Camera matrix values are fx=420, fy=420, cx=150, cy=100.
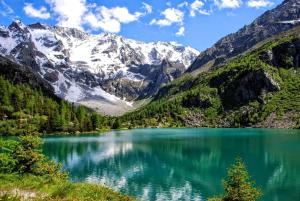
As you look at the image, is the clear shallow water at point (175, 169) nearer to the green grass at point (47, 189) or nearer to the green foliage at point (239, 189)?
the green foliage at point (239, 189)

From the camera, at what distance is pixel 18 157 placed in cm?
4375

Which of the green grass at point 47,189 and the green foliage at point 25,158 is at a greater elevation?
the green foliage at point 25,158

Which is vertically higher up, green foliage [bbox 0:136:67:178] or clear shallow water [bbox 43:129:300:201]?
green foliage [bbox 0:136:67:178]

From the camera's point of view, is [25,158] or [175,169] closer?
[25,158]

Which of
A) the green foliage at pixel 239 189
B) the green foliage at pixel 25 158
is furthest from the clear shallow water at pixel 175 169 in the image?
the green foliage at pixel 25 158

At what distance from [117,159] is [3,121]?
99.0 m

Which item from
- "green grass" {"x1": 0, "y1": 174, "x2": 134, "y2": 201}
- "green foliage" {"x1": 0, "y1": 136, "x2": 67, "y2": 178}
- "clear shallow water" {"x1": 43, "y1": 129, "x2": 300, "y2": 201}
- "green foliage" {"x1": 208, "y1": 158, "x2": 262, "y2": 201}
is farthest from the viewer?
"clear shallow water" {"x1": 43, "y1": 129, "x2": 300, "y2": 201}

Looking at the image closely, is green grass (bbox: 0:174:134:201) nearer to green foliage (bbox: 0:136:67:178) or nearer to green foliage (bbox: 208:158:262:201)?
green foliage (bbox: 0:136:67:178)

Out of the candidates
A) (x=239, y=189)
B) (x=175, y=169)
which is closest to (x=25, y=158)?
(x=239, y=189)

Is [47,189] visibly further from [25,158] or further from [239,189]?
[239,189]

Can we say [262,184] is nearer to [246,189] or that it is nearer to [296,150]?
[246,189]

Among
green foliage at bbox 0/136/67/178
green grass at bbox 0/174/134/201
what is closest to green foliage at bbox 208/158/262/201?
green grass at bbox 0/174/134/201

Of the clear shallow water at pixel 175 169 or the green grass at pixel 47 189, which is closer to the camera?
the green grass at pixel 47 189

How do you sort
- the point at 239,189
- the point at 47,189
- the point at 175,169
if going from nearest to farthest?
1. the point at 47,189
2. the point at 239,189
3. the point at 175,169
